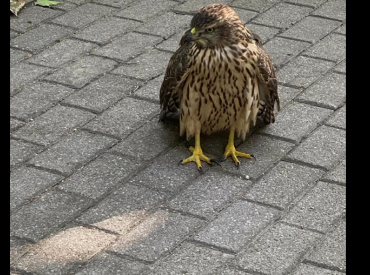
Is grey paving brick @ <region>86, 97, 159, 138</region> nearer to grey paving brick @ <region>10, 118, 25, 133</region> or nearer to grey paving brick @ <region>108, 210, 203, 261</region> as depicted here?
grey paving brick @ <region>10, 118, 25, 133</region>

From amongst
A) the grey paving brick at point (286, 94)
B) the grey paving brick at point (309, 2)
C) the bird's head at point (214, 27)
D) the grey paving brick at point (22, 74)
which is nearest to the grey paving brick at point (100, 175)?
the bird's head at point (214, 27)

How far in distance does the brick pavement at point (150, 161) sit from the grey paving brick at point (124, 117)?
0.01 meters

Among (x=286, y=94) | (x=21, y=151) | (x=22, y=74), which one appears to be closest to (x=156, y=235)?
(x=21, y=151)

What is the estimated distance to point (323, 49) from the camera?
705cm

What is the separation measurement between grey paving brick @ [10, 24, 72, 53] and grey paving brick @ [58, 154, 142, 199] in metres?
1.93

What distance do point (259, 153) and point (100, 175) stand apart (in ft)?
3.78

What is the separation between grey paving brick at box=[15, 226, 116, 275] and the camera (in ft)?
14.5

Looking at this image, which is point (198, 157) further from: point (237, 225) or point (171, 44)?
point (171, 44)

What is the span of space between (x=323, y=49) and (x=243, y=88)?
1979 millimetres

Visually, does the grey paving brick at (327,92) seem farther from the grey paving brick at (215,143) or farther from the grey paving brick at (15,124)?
the grey paving brick at (15,124)

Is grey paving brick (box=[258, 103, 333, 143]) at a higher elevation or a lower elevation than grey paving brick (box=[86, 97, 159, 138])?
lower

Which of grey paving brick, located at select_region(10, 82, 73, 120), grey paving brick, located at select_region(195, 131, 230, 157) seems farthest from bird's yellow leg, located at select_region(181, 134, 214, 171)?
grey paving brick, located at select_region(10, 82, 73, 120)
